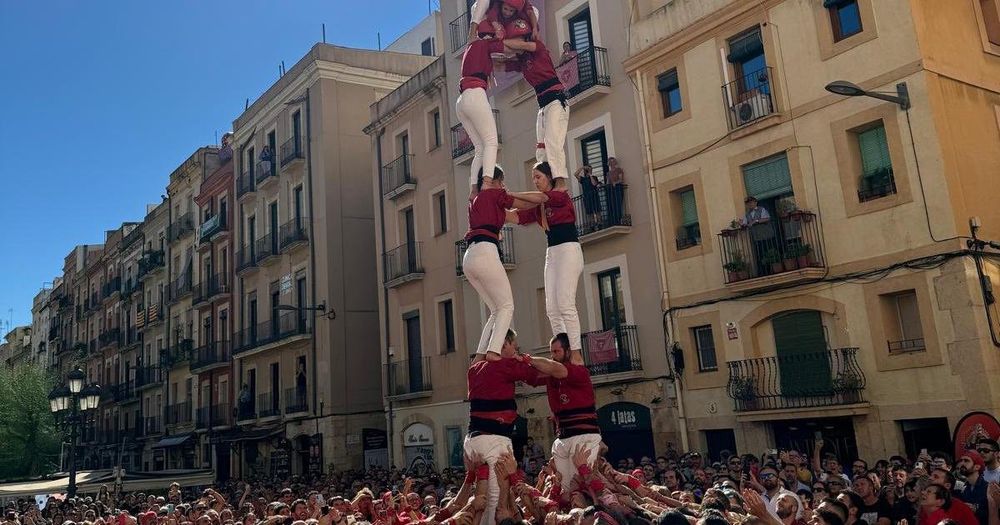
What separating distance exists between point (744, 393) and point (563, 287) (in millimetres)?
9624

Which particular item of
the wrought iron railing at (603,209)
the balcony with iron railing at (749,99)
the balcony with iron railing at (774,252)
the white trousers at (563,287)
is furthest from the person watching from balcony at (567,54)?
the white trousers at (563,287)

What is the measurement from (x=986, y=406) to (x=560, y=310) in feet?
30.4

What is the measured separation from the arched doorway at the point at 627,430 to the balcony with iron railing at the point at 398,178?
10811 mm

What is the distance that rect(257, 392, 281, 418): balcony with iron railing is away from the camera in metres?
33.6

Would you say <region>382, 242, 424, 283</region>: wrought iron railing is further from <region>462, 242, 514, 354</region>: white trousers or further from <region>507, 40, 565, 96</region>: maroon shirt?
<region>462, 242, 514, 354</region>: white trousers

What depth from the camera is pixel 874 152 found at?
16594mm

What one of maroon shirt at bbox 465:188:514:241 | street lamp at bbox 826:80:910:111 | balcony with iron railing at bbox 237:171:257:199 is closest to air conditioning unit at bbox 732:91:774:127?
street lamp at bbox 826:80:910:111

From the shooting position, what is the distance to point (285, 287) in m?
33.9

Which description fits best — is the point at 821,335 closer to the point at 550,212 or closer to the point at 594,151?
the point at 594,151

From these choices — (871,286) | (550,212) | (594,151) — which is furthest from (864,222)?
(550,212)

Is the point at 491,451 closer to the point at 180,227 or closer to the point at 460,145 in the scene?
the point at 460,145

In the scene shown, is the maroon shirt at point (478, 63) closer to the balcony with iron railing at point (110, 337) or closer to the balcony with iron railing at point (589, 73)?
the balcony with iron railing at point (589, 73)

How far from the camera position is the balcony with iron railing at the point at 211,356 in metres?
38.1

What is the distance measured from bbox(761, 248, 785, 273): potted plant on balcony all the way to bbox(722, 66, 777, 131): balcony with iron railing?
2.76 m
